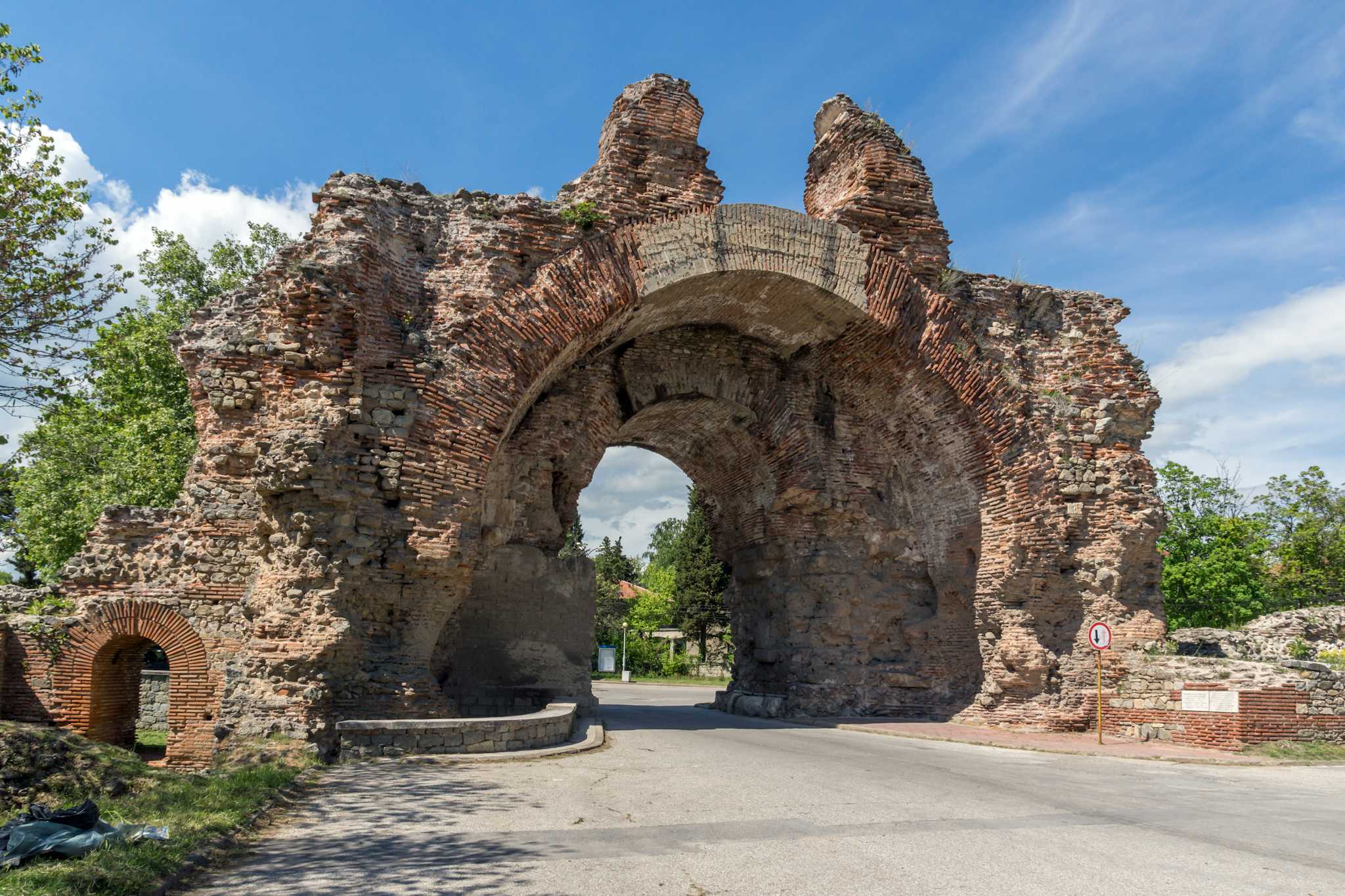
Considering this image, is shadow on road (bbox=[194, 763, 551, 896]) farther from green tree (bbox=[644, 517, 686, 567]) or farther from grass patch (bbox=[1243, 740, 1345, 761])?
green tree (bbox=[644, 517, 686, 567])

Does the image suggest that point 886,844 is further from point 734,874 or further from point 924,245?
point 924,245

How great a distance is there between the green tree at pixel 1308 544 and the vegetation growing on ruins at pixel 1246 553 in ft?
0.07

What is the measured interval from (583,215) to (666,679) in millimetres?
27943

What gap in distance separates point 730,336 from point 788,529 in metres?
3.31

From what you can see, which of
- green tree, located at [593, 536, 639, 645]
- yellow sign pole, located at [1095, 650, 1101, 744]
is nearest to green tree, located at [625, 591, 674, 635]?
green tree, located at [593, 536, 639, 645]

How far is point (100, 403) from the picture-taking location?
68.7ft

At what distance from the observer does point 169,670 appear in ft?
31.3

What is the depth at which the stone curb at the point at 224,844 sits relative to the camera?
3.89 metres

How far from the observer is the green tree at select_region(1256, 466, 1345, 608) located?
24.3 meters

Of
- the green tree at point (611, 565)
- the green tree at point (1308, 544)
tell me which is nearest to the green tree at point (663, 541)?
the green tree at point (611, 565)

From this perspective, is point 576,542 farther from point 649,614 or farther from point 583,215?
point 583,215

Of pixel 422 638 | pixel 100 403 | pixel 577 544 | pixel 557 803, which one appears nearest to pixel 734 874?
pixel 557 803

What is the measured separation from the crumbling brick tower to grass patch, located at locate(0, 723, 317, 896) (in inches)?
53.7

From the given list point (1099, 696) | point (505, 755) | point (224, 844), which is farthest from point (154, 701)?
point (1099, 696)
